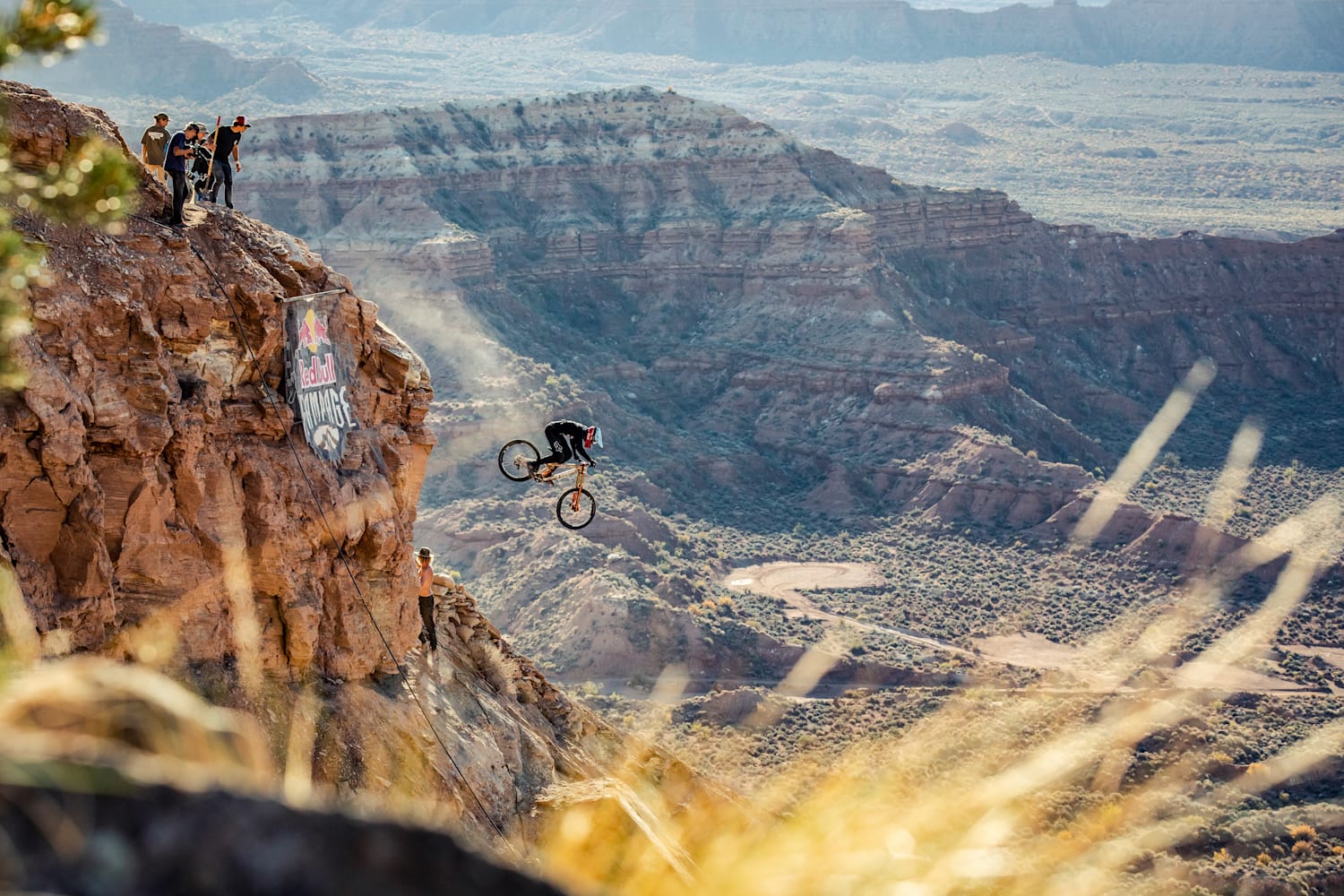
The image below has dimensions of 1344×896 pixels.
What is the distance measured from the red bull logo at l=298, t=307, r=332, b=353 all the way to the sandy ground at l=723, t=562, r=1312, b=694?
42.0 m

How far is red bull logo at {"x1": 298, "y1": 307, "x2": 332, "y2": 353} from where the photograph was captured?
16891mm

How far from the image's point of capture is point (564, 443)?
72.2 ft

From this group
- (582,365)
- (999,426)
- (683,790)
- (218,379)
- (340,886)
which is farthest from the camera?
(582,365)

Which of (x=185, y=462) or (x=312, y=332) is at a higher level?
(x=312, y=332)

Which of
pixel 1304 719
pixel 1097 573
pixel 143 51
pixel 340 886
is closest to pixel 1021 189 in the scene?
pixel 143 51

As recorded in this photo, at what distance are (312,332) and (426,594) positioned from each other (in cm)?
388

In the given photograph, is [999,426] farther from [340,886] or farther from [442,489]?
[340,886]

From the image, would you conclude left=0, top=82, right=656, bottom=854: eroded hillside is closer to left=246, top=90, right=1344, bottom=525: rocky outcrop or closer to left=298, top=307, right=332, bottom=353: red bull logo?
left=298, top=307, right=332, bottom=353: red bull logo

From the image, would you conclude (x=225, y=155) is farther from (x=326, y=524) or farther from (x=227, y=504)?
(x=227, y=504)

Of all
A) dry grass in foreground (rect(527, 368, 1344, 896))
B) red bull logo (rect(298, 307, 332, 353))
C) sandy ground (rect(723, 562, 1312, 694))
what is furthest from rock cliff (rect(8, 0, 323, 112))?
red bull logo (rect(298, 307, 332, 353))

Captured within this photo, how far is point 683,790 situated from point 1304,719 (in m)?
34.2

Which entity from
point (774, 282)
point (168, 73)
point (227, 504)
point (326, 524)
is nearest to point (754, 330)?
point (774, 282)

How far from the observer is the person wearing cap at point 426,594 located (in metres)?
19.1

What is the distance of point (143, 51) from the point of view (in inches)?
7534
